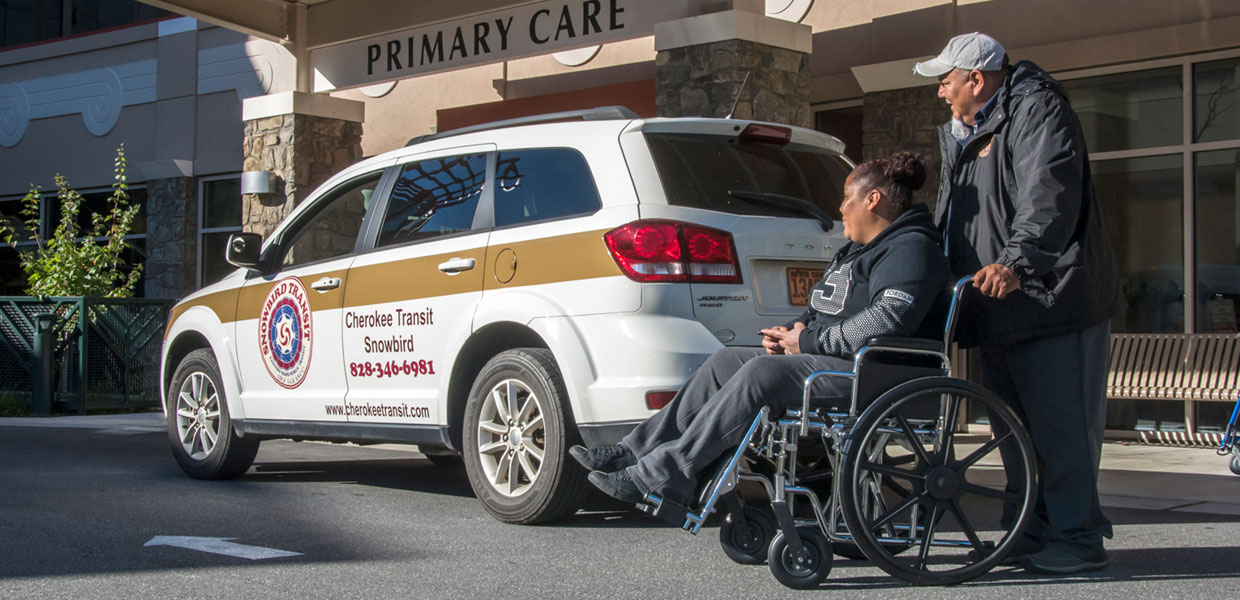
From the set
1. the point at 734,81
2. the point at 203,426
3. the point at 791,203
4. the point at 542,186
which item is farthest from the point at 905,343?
the point at 734,81

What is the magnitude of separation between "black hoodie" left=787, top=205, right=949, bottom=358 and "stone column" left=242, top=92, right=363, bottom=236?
32.5ft

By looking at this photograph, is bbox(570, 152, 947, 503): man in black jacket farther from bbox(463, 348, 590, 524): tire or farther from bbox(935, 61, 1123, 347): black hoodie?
bbox(463, 348, 590, 524): tire

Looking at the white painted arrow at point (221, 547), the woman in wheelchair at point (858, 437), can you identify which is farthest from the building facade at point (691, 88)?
the white painted arrow at point (221, 547)

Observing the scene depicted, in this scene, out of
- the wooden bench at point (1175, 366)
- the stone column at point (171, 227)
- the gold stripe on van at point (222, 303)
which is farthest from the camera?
the stone column at point (171, 227)

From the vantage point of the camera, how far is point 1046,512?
477cm

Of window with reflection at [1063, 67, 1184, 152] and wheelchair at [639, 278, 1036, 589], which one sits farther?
window with reflection at [1063, 67, 1184, 152]

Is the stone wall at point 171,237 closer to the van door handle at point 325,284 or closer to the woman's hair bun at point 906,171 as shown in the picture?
the van door handle at point 325,284

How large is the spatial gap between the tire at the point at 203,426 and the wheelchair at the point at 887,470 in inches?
150

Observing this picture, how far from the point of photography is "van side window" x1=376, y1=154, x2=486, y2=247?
6227mm

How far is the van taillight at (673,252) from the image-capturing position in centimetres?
529

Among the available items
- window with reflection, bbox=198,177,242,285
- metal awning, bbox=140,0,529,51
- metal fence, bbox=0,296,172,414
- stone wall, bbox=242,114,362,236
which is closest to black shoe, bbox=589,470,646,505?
metal awning, bbox=140,0,529,51

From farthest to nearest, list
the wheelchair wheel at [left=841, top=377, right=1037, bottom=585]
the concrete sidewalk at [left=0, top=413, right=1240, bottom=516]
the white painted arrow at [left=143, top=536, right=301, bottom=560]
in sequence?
the concrete sidewalk at [left=0, top=413, right=1240, bottom=516], the white painted arrow at [left=143, top=536, right=301, bottom=560], the wheelchair wheel at [left=841, top=377, right=1037, bottom=585]

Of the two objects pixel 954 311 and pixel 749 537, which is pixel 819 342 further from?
pixel 749 537

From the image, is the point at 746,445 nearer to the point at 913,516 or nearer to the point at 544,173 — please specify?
the point at 913,516
